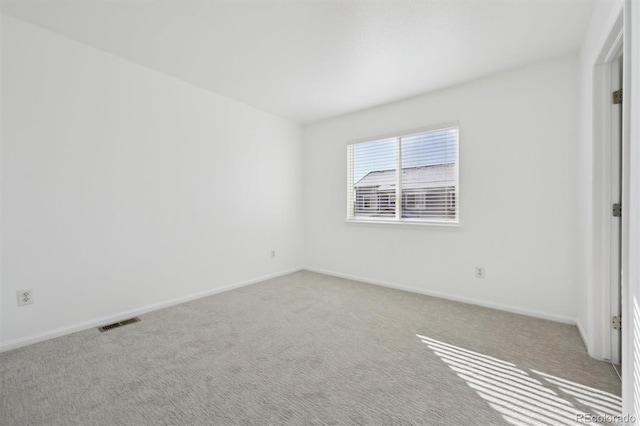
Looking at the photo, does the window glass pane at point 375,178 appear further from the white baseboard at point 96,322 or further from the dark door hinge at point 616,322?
the dark door hinge at point 616,322

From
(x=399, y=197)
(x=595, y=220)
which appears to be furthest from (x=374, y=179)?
(x=595, y=220)

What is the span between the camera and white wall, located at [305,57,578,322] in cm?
271

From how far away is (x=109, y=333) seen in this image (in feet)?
8.16

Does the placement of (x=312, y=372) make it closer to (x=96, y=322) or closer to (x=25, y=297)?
(x=96, y=322)

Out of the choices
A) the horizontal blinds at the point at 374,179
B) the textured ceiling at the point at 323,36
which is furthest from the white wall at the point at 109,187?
the horizontal blinds at the point at 374,179

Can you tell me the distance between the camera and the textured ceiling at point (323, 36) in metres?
2.08

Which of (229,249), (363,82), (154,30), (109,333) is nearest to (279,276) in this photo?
(229,249)

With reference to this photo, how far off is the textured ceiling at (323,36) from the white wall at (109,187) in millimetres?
324

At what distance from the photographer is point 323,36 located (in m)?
2.40

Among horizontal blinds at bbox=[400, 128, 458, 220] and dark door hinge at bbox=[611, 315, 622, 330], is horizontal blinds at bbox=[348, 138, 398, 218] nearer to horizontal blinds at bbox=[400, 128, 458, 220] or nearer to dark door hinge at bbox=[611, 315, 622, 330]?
horizontal blinds at bbox=[400, 128, 458, 220]

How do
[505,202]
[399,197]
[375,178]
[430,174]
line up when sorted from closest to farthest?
1. [505,202]
2. [430,174]
3. [399,197]
4. [375,178]

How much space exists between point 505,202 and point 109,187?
4.05 metres

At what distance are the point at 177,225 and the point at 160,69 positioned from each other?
1713mm

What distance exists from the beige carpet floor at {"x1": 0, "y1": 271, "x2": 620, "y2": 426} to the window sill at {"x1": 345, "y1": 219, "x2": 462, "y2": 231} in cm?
99
